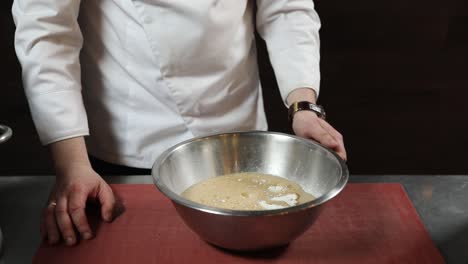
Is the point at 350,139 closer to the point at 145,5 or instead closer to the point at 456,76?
Answer: the point at 456,76

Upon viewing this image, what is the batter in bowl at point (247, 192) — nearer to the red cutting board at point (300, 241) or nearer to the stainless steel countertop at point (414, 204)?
the red cutting board at point (300, 241)

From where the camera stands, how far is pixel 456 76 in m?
2.36

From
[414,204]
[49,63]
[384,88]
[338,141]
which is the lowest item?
[384,88]

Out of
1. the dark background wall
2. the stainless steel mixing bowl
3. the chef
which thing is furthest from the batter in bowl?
the dark background wall

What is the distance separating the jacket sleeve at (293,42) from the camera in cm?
117

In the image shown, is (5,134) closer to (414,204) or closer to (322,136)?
(322,136)

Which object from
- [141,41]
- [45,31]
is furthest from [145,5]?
[45,31]

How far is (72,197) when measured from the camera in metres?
0.88

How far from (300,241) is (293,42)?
0.52m

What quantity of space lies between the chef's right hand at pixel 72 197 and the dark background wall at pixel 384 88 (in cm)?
134

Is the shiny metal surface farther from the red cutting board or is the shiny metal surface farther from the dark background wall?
the dark background wall

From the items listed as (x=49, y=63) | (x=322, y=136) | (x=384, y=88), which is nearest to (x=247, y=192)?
(x=322, y=136)

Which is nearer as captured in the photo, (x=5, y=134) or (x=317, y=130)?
(x=5, y=134)

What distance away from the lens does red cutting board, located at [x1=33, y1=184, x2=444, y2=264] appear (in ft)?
2.66
